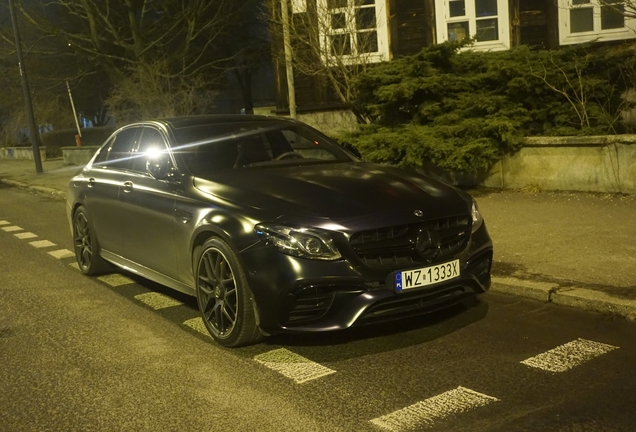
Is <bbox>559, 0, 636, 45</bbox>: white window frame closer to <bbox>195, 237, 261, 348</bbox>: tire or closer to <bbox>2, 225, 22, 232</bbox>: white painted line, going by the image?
<bbox>2, 225, 22, 232</bbox>: white painted line

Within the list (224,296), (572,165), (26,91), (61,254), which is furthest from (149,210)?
(26,91)

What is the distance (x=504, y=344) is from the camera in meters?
5.33

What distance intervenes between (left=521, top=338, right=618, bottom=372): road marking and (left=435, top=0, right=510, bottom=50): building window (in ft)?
49.2

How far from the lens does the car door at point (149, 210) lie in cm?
620

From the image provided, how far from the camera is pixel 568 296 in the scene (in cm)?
620

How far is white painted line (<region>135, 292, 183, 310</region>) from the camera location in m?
6.86

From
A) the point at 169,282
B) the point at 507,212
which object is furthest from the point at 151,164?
the point at 507,212

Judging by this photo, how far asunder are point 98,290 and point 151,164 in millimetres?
1745

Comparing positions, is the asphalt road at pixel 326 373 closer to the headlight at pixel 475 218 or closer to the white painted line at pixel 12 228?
the headlight at pixel 475 218

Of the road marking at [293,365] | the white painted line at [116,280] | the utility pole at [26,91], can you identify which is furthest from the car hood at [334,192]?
the utility pole at [26,91]

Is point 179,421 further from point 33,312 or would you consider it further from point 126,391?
point 33,312

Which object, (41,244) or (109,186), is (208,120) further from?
(41,244)

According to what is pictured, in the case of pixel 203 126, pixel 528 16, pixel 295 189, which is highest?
pixel 528 16

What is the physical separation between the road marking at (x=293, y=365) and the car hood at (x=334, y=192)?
95 cm
